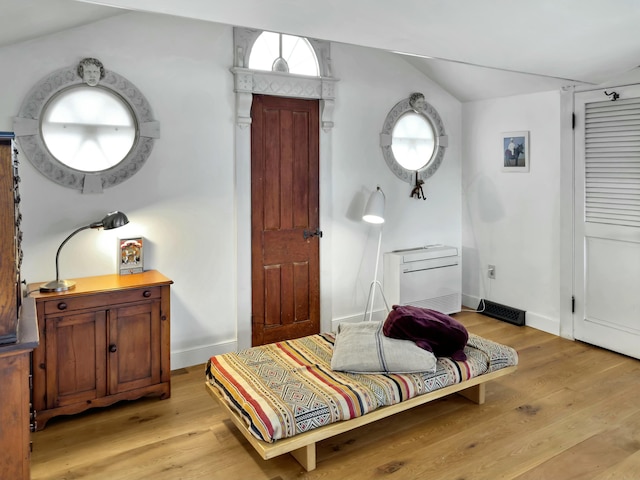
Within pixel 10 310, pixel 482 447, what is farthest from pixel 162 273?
pixel 482 447

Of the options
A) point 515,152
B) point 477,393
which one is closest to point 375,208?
point 515,152

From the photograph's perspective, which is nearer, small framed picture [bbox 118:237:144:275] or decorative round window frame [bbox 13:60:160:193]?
decorative round window frame [bbox 13:60:160:193]

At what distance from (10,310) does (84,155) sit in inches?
66.5

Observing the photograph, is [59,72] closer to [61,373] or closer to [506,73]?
[61,373]

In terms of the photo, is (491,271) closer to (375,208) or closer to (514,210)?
(514,210)

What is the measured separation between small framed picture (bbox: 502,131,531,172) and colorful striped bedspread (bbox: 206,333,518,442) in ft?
6.62

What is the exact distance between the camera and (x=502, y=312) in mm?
4816

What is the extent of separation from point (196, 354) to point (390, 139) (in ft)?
8.17

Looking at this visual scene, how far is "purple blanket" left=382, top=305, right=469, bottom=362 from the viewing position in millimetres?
2939

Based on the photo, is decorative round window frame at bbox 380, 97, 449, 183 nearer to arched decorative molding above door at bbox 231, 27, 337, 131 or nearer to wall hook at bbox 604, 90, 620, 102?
arched decorative molding above door at bbox 231, 27, 337, 131

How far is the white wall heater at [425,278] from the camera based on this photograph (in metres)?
4.52

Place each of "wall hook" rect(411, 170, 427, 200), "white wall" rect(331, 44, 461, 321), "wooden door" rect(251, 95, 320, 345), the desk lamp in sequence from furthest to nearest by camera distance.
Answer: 1. "wall hook" rect(411, 170, 427, 200)
2. "white wall" rect(331, 44, 461, 321)
3. "wooden door" rect(251, 95, 320, 345)
4. the desk lamp

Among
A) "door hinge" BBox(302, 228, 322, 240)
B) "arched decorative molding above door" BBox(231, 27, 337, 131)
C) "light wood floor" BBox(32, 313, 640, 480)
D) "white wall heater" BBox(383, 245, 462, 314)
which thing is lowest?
"light wood floor" BBox(32, 313, 640, 480)

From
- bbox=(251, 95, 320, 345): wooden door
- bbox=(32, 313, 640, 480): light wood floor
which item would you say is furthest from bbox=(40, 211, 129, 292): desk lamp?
bbox=(251, 95, 320, 345): wooden door
